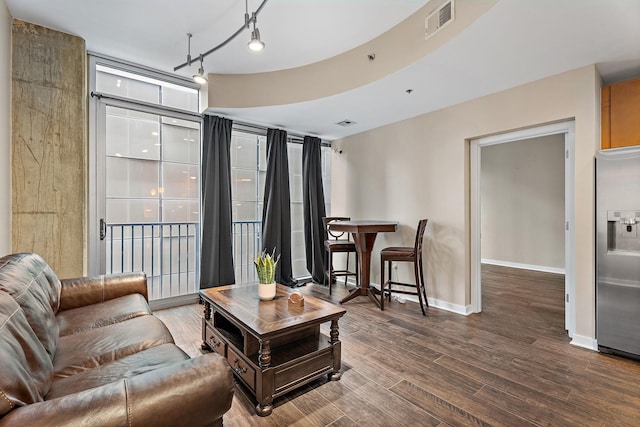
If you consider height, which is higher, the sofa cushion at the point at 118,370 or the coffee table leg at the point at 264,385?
the sofa cushion at the point at 118,370

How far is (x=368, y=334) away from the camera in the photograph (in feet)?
9.33

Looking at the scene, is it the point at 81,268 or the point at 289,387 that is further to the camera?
the point at 81,268

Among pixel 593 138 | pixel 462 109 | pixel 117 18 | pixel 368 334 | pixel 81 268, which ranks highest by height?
pixel 117 18

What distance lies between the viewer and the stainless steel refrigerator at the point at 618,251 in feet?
7.51

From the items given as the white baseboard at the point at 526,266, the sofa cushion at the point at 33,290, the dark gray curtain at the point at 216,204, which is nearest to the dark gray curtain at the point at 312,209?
the dark gray curtain at the point at 216,204

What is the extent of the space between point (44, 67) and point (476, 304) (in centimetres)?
500

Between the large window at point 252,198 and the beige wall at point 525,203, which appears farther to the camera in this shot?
the beige wall at point 525,203

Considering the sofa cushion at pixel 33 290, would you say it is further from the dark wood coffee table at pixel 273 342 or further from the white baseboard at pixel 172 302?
the white baseboard at pixel 172 302

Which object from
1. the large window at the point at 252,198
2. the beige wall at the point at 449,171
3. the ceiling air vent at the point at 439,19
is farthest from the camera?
the large window at the point at 252,198

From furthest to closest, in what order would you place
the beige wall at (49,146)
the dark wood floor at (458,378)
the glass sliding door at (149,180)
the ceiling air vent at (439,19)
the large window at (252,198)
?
1. the large window at (252,198)
2. the glass sliding door at (149,180)
3. the beige wall at (49,146)
4. the ceiling air vent at (439,19)
5. the dark wood floor at (458,378)

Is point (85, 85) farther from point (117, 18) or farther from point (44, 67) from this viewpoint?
point (117, 18)

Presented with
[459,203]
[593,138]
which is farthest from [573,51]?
[459,203]

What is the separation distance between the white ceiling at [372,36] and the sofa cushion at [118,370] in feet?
8.52

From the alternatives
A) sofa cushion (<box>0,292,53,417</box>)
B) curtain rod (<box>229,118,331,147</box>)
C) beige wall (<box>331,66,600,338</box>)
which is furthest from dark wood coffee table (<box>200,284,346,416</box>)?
curtain rod (<box>229,118,331,147</box>)
